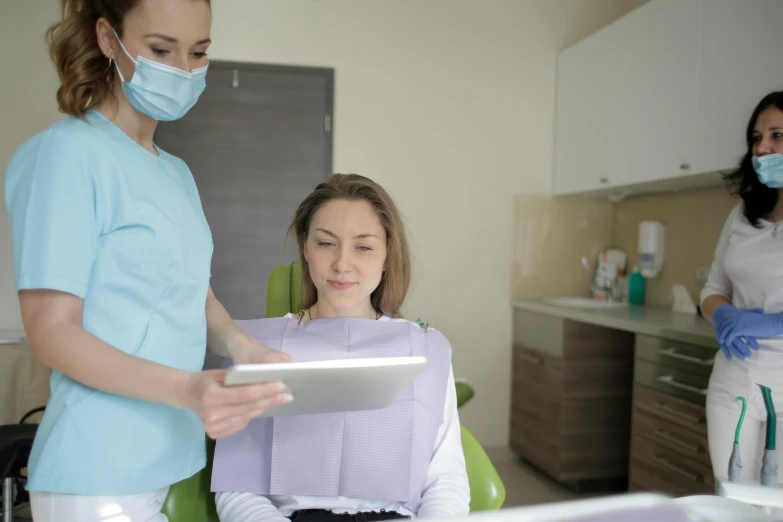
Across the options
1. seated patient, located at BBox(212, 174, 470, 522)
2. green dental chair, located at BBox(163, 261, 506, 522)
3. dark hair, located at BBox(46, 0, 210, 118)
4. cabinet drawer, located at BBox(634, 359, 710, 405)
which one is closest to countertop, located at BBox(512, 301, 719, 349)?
cabinet drawer, located at BBox(634, 359, 710, 405)

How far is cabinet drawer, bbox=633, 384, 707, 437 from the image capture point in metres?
2.31

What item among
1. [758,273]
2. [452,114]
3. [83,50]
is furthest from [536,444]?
[83,50]

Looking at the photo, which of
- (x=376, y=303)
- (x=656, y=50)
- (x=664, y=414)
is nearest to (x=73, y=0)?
(x=376, y=303)

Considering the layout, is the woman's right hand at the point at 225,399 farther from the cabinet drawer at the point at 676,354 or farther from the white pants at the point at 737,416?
the cabinet drawer at the point at 676,354

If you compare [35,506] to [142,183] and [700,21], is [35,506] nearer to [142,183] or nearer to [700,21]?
[142,183]

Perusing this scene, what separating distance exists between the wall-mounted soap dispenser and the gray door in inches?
70.1

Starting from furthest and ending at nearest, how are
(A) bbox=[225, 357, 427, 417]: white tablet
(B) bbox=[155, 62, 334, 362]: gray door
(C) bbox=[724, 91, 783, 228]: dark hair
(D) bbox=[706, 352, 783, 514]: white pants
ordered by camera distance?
(B) bbox=[155, 62, 334, 362]: gray door, (C) bbox=[724, 91, 783, 228]: dark hair, (D) bbox=[706, 352, 783, 514]: white pants, (A) bbox=[225, 357, 427, 417]: white tablet

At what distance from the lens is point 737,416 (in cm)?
183

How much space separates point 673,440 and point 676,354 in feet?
1.12

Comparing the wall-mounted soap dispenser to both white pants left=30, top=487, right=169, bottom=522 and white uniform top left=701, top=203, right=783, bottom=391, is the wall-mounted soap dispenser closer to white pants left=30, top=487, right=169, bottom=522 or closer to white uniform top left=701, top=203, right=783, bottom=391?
white uniform top left=701, top=203, right=783, bottom=391

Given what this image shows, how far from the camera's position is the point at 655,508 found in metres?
0.62

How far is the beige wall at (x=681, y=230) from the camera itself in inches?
121

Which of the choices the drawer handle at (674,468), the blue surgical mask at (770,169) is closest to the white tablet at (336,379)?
the blue surgical mask at (770,169)

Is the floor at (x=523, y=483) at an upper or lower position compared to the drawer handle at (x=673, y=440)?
lower
